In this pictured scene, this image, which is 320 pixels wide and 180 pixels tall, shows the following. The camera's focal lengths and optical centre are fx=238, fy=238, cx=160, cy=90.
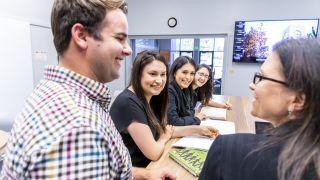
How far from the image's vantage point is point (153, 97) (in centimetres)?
169

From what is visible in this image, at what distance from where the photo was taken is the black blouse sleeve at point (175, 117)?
1.81m

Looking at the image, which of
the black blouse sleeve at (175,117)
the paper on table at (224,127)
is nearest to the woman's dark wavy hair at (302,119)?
the paper on table at (224,127)

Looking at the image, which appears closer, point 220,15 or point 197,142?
point 197,142

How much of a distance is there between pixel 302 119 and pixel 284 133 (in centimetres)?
7

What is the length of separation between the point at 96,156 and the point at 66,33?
35 cm

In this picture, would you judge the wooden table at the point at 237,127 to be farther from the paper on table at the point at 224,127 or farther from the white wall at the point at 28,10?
the white wall at the point at 28,10

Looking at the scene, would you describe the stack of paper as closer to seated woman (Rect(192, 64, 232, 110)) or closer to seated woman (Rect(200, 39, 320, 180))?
seated woman (Rect(200, 39, 320, 180))

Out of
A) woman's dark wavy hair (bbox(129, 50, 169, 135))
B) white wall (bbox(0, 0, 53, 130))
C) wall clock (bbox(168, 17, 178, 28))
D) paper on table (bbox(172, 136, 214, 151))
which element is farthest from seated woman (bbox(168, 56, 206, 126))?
wall clock (bbox(168, 17, 178, 28))

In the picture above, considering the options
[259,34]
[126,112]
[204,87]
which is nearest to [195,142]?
[126,112]

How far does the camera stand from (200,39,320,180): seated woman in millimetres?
611

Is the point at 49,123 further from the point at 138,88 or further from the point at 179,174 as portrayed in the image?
the point at 138,88

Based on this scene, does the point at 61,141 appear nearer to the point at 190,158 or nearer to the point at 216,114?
the point at 190,158

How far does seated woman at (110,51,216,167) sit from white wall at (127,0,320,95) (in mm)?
3023

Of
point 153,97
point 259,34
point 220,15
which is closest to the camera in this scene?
point 153,97
